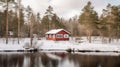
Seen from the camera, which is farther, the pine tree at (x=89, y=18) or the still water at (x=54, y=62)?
the pine tree at (x=89, y=18)

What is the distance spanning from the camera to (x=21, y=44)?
48219mm

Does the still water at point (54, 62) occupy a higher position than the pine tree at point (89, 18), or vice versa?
the pine tree at point (89, 18)

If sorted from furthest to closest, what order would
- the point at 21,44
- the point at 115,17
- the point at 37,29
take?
the point at 37,29 < the point at 115,17 < the point at 21,44

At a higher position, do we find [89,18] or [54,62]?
[89,18]

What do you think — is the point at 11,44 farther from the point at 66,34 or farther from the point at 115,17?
the point at 115,17

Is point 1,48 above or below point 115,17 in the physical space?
below

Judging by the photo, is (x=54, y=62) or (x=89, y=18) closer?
(x=54, y=62)

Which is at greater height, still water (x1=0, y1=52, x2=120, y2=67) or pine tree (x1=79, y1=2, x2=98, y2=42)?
pine tree (x1=79, y1=2, x2=98, y2=42)

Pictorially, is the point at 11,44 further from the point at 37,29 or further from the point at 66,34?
the point at 37,29

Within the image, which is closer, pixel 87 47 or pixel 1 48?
pixel 1 48

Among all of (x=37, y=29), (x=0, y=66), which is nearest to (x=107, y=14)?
(x=37, y=29)

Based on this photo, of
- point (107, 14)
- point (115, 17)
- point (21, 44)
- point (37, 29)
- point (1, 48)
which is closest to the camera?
point (1, 48)

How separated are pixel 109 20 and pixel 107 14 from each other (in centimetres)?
558

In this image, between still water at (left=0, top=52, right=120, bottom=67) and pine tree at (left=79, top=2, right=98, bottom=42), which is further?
pine tree at (left=79, top=2, right=98, bottom=42)
